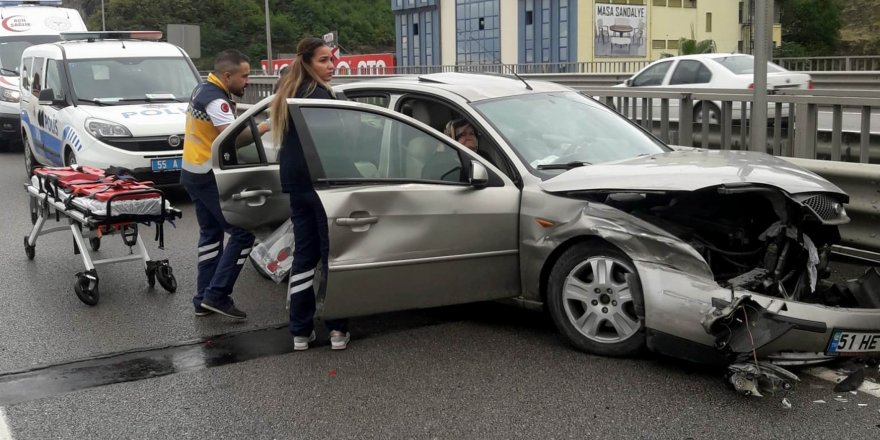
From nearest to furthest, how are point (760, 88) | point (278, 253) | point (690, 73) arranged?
point (278, 253)
point (760, 88)
point (690, 73)

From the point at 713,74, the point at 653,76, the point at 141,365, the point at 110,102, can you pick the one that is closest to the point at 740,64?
the point at 713,74

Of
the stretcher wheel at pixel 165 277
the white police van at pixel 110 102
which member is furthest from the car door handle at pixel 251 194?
the white police van at pixel 110 102

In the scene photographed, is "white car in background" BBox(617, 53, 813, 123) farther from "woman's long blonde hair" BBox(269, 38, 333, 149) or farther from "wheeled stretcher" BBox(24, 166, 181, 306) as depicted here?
"woman's long blonde hair" BBox(269, 38, 333, 149)

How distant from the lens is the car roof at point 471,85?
6.32 metres

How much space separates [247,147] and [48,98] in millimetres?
6424

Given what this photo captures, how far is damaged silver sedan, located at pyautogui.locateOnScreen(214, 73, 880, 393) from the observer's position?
476cm

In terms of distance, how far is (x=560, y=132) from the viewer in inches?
243

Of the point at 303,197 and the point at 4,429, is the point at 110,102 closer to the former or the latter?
the point at 303,197

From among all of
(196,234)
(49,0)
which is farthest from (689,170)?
(49,0)

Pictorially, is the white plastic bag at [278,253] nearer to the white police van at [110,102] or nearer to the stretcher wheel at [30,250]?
the stretcher wheel at [30,250]

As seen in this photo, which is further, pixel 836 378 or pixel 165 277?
pixel 165 277

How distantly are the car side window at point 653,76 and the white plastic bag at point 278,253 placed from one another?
12459 mm

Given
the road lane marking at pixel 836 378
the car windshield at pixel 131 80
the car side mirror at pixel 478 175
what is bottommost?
the road lane marking at pixel 836 378

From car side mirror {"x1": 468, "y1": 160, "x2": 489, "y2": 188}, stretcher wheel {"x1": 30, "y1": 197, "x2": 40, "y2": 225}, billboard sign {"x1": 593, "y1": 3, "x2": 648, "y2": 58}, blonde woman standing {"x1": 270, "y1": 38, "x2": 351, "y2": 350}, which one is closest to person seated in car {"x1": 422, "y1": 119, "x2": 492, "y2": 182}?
car side mirror {"x1": 468, "y1": 160, "x2": 489, "y2": 188}
